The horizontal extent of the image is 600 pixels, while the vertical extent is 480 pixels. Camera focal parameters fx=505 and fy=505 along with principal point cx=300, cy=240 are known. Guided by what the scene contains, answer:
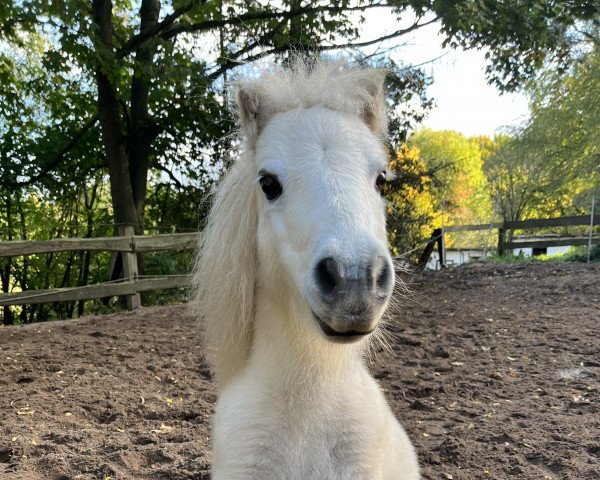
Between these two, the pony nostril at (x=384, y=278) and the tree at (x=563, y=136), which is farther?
the tree at (x=563, y=136)

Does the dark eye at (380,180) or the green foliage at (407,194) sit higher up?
Result: the green foliage at (407,194)

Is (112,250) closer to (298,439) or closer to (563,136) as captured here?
(298,439)

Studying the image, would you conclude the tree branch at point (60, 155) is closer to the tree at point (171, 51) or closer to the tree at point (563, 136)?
the tree at point (171, 51)

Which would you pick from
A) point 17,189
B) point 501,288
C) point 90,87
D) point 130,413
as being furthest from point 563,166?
point 130,413

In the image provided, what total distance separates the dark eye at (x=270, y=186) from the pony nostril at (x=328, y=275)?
0.45 meters

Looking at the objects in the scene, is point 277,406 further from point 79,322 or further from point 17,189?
point 17,189

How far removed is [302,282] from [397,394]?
3114 mm

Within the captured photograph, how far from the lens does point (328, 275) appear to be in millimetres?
1493

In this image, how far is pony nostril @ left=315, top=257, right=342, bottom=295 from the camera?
1456mm

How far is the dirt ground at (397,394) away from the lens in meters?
3.17

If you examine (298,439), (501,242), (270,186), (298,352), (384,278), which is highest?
(270,186)

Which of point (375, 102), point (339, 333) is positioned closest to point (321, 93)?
point (375, 102)

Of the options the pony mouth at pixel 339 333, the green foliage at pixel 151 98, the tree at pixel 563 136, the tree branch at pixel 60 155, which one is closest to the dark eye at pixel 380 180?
the pony mouth at pixel 339 333

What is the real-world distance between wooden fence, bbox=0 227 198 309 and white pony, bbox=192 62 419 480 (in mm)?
5583
